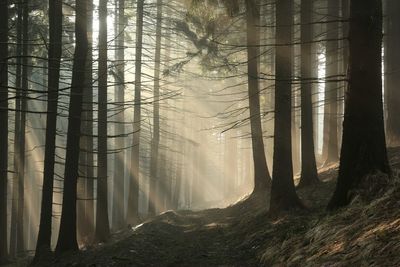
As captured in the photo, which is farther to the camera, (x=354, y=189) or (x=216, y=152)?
(x=216, y=152)

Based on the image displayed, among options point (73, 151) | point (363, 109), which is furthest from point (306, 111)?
point (73, 151)

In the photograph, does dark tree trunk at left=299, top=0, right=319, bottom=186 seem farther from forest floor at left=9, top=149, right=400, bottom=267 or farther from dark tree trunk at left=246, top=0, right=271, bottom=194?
dark tree trunk at left=246, top=0, right=271, bottom=194

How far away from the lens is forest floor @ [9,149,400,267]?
5.58 meters

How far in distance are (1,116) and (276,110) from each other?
8.68 meters

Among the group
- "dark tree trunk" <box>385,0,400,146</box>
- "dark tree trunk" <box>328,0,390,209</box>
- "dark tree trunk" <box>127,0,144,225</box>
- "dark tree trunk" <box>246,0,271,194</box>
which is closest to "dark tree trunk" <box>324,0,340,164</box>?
"dark tree trunk" <box>385,0,400,146</box>

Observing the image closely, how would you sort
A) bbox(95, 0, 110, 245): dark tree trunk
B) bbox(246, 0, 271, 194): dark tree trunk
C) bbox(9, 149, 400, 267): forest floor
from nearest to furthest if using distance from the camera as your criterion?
bbox(9, 149, 400, 267): forest floor → bbox(95, 0, 110, 245): dark tree trunk → bbox(246, 0, 271, 194): dark tree trunk

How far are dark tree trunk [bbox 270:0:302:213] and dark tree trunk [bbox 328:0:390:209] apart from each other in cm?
288

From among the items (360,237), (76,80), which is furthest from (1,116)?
(360,237)

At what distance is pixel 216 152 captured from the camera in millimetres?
55969

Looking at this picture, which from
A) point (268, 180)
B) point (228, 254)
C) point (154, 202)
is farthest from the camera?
point (154, 202)

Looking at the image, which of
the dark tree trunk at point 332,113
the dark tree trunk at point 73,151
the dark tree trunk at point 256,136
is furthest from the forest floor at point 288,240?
the dark tree trunk at point 332,113

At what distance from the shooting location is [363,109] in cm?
783

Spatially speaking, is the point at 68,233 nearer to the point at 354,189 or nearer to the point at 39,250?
the point at 39,250

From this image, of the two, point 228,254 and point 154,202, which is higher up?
point 228,254
